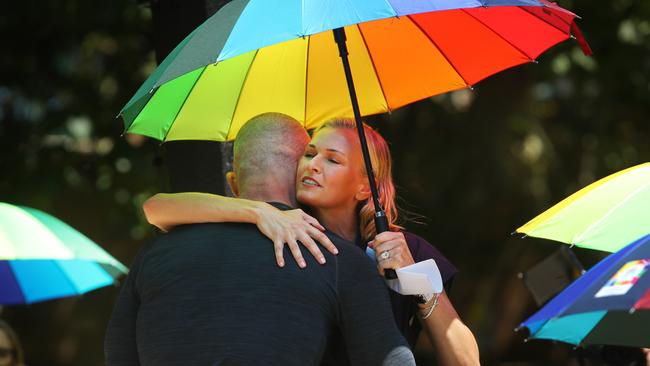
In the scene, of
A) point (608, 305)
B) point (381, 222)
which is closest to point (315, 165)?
point (381, 222)

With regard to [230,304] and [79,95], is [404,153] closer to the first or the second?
[79,95]

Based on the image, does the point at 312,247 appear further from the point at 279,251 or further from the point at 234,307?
the point at 234,307

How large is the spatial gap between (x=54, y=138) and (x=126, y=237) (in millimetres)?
1461

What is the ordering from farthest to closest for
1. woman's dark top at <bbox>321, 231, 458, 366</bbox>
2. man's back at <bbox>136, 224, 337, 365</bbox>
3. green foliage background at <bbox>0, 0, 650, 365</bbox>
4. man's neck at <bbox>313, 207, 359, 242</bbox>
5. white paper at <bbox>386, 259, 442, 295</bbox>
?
green foliage background at <bbox>0, 0, 650, 365</bbox> < man's neck at <bbox>313, 207, 359, 242</bbox> < white paper at <bbox>386, 259, 442, 295</bbox> < woman's dark top at <bbox>321, 231, 458, 366</bbox> < man's back at <bbox>136, 224, 337, 365</bbox>

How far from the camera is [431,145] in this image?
1084cm

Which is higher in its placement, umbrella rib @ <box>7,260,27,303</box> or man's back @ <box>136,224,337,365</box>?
man's back @ <box>136,224,337,365</box>

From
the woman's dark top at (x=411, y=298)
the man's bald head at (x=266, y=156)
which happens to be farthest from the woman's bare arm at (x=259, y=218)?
the woman's dark top at (x=411, y=298)

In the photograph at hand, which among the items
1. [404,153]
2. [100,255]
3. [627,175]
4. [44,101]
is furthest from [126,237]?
[627,175]

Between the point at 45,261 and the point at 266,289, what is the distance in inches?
107

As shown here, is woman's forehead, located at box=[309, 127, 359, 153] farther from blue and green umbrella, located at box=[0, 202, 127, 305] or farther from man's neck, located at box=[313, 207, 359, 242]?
blue and green umbrella, located at box=[0, 202, 127, 305]

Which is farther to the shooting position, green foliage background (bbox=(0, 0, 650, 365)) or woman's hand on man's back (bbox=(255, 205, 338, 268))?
green foliage background (bbox=(0, 0, 650, 365))

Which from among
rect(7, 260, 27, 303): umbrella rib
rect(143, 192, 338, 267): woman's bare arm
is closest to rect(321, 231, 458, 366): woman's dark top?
rect(143, 192, 338, 267): woman's bare arm

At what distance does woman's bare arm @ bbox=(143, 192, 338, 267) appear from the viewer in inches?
134

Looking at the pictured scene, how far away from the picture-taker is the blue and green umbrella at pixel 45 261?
5.14 metres
